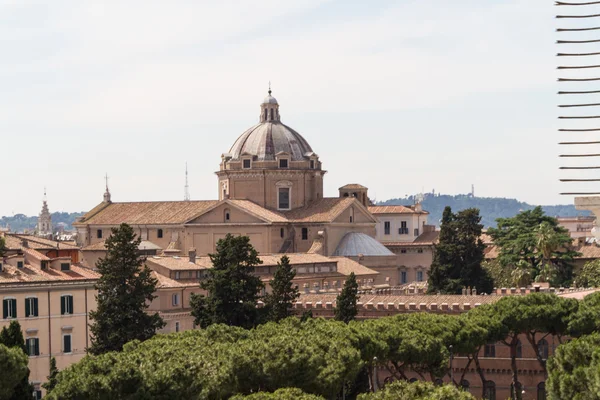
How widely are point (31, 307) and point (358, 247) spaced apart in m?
45.9

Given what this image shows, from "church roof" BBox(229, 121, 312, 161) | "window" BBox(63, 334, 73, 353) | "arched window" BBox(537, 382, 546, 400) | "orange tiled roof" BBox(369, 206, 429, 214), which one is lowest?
"arched window" BBox(537, 382, 546, 400)

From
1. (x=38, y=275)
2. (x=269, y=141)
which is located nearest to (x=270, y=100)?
(x=269, y=141)

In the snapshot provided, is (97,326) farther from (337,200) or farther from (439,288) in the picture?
(337,200)

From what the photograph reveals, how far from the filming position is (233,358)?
54.2m

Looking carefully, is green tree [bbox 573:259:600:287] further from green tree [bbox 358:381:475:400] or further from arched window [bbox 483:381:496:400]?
green tree [bbox 358:381:475:400]

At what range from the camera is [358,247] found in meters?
120

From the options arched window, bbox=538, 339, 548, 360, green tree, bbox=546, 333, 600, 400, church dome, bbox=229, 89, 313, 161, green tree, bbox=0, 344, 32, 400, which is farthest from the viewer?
church dome, bbox=229, 89, 313, 161

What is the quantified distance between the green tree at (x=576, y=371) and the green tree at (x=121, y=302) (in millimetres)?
25682

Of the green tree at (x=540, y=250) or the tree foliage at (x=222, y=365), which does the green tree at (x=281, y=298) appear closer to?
Result: the tree foliage at (x=222, y=365)

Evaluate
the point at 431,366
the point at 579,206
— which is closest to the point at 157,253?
the point at 431,366

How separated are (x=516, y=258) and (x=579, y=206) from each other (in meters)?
Answer: 86.8

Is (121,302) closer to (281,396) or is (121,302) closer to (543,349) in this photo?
(543,349)

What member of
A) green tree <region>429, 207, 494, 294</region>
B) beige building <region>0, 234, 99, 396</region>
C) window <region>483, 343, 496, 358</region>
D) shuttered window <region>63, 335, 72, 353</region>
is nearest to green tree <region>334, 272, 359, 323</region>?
window <region>483, 343, 496, 358</region>

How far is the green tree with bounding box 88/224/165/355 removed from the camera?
73.4 m
